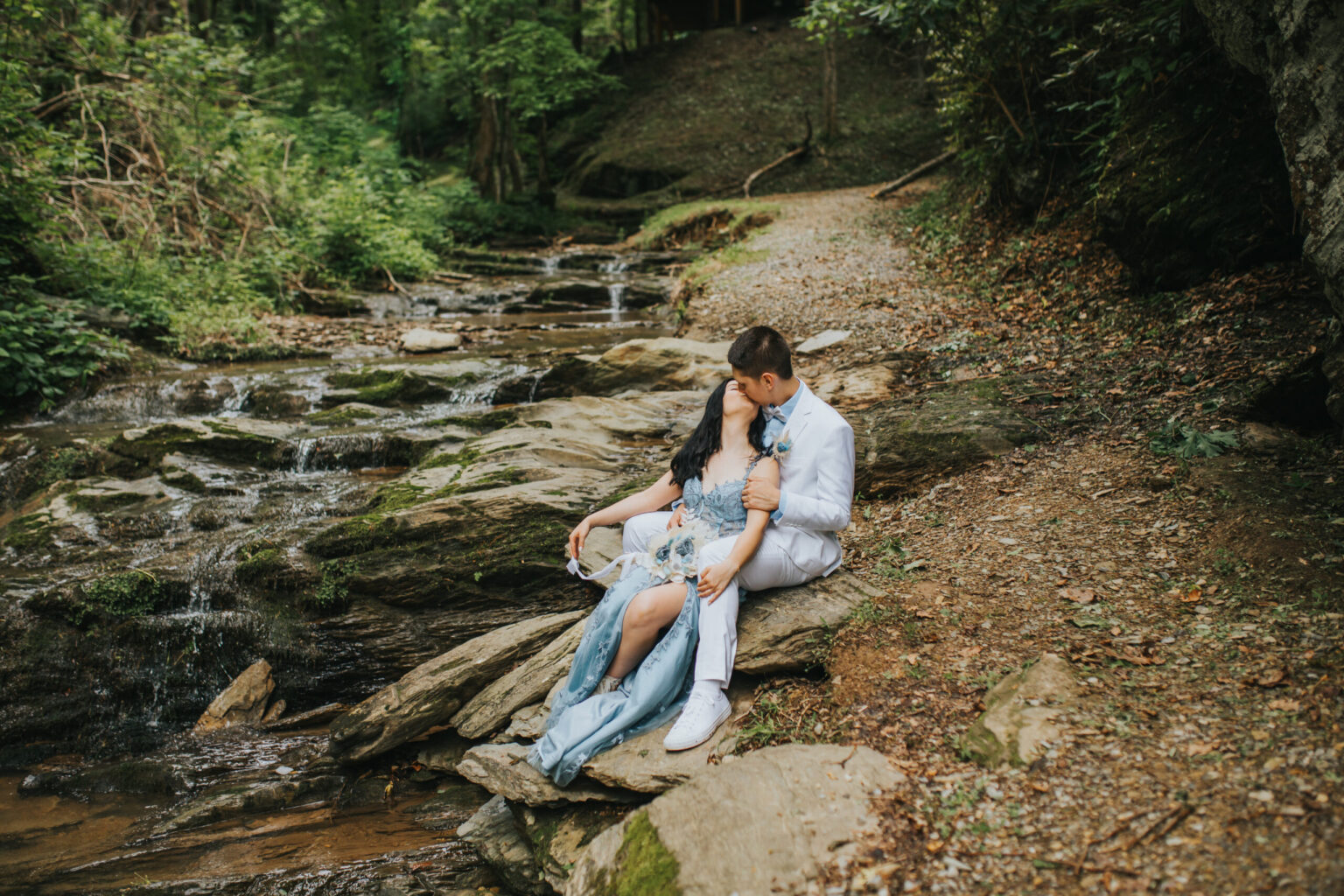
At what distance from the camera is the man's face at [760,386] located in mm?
A: 3629

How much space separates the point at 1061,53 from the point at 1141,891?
350 inches

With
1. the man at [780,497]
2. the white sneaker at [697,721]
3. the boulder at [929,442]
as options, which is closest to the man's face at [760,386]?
the man at [780,497]

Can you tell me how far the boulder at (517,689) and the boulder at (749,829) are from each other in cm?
138

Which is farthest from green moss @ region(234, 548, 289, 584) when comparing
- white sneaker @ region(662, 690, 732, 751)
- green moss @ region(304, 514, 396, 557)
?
white sneaker @ region(662, 690, 732, 751)

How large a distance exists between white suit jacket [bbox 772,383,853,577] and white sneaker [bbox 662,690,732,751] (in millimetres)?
769

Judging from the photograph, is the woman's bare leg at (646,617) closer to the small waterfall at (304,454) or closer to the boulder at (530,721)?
the boulder at (530,721)

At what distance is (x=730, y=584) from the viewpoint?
3.59 meters

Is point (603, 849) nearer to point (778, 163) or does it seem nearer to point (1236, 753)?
point (1236, 753)

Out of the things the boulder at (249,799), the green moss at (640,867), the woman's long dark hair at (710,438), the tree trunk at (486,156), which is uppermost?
the tree trunk at (486,156)

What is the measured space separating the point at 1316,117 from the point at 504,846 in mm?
5038

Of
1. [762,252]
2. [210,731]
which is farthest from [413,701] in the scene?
[762,252]

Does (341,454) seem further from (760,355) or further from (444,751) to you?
(760,355)

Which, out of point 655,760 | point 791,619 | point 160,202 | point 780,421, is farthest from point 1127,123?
point 160,202

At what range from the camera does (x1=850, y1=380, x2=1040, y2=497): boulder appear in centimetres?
554
